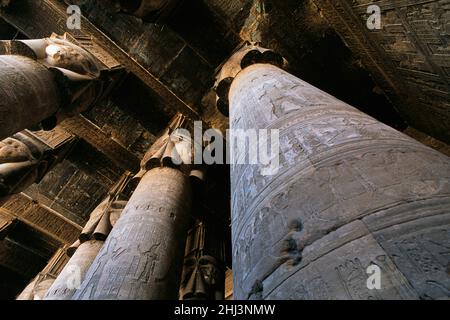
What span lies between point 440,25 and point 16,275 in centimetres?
828

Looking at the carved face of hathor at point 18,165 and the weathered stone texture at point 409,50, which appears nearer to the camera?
the weathered stone texture at point 409,50

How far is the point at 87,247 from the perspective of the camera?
454 cm

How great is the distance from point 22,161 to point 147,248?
2.86 m

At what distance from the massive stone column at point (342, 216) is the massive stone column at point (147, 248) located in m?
1.26

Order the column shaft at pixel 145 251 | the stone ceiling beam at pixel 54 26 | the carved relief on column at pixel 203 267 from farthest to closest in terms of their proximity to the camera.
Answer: the stone ceiling beam at pixel 54 26
the carved relief on column at pixel 203 267
the column shaft at pixel 145 251

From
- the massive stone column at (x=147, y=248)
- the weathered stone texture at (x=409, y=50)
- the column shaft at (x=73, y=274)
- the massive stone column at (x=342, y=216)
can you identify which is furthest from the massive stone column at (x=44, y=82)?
the weathered stone texture at (x=409, y=50)

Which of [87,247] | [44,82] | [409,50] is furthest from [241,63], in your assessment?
[87,247]

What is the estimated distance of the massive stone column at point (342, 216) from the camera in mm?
918

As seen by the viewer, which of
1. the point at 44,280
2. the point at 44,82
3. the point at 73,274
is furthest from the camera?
the point at 44,280

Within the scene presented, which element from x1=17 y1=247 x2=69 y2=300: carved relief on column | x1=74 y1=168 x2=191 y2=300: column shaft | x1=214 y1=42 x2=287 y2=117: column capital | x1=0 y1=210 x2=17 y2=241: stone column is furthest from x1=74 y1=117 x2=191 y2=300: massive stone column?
x1=0 y1=210 x2=17 y2=241: stone column

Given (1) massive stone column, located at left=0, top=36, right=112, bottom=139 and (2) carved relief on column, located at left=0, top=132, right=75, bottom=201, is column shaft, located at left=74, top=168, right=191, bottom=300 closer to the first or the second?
(1) massive stone column, located at left=0, top=36, right=112, bottom=139

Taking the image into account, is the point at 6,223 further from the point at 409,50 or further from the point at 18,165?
the point at 409,50

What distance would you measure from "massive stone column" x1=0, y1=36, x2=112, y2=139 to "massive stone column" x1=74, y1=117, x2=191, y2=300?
1448mm

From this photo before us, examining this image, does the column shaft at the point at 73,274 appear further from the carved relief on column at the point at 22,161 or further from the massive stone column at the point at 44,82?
the massive stone column at the point at 44,82
